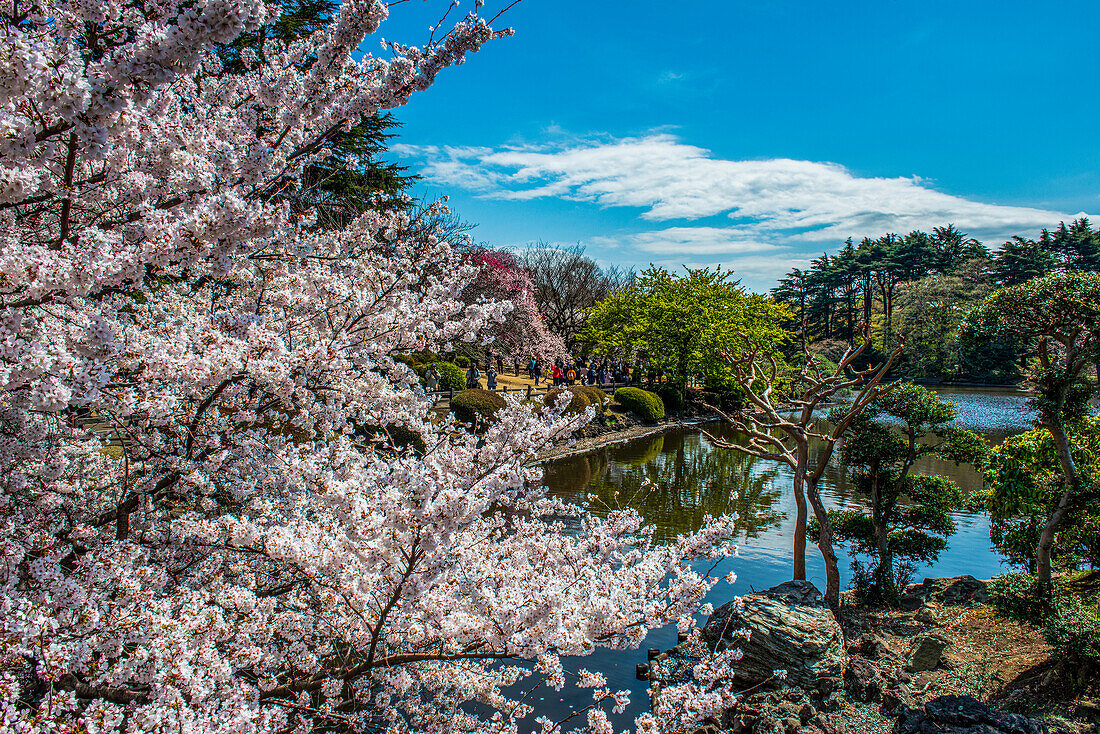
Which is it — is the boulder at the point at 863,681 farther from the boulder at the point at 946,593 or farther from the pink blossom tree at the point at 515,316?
the pink blossom tree at the point at 515,316

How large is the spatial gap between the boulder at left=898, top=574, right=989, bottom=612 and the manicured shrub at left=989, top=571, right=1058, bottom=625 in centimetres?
210

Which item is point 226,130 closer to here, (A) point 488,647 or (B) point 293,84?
(B) point 293,84

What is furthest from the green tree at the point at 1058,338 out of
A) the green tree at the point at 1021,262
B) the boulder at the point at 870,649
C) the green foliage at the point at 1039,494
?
the green tree at the point at 1021,262

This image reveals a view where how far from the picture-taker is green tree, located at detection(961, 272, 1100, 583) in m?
5.73

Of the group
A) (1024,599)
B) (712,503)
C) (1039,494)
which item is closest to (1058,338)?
(1039,494)

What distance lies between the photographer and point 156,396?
2.29 meters

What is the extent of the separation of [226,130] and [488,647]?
2800 millimetres

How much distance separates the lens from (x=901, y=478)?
797 cm

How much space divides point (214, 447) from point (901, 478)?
27.4 ft

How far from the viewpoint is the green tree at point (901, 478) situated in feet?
25.8

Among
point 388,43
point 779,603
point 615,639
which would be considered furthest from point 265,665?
point 779,603

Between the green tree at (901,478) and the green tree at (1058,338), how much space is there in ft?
5.10

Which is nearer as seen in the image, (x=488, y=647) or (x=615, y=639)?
(x=488, y=647)

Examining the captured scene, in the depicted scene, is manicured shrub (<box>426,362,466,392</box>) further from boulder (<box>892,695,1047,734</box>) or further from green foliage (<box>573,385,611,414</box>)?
boulder (<box>892,695,1047,734</box>)
